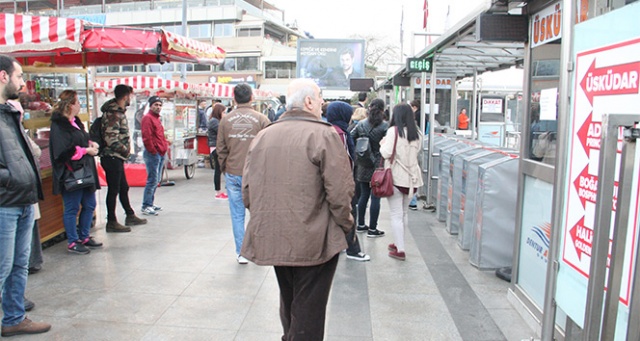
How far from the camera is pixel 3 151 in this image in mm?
3299

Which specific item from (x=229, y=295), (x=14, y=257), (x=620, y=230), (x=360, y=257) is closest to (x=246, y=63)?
(x=360, y=257)

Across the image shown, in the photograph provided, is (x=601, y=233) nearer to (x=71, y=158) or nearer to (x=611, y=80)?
(x=611, y=80)

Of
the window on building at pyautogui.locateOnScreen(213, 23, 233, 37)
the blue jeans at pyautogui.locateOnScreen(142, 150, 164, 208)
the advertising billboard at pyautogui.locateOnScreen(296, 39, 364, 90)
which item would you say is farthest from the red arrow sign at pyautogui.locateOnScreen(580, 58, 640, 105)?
the window on building at pyautogui.locateOnScreen(213, 23, 233, 37)

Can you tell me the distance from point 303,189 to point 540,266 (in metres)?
2.26

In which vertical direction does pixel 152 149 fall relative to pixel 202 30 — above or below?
below

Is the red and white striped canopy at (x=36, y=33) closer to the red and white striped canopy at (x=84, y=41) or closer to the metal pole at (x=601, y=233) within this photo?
the red and white striped canopy at (x=84, y=41)

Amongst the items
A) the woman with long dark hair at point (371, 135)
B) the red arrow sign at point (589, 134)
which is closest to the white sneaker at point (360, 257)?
the woman with long dark hair at point (371, 135)

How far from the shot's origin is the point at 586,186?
2385 millimetres

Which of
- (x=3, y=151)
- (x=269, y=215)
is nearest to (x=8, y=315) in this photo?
(x=3, y=151)

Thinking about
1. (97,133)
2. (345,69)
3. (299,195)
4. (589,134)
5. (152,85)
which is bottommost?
(299,195)

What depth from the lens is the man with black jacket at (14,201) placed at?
3.33 m

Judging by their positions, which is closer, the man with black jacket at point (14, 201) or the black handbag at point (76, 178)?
the man with black jacket at point (14, 201)

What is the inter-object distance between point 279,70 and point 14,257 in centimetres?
4982

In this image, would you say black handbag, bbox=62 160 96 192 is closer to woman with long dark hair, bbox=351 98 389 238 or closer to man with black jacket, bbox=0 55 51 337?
man with black jacket, bbox=0 55 51 337
